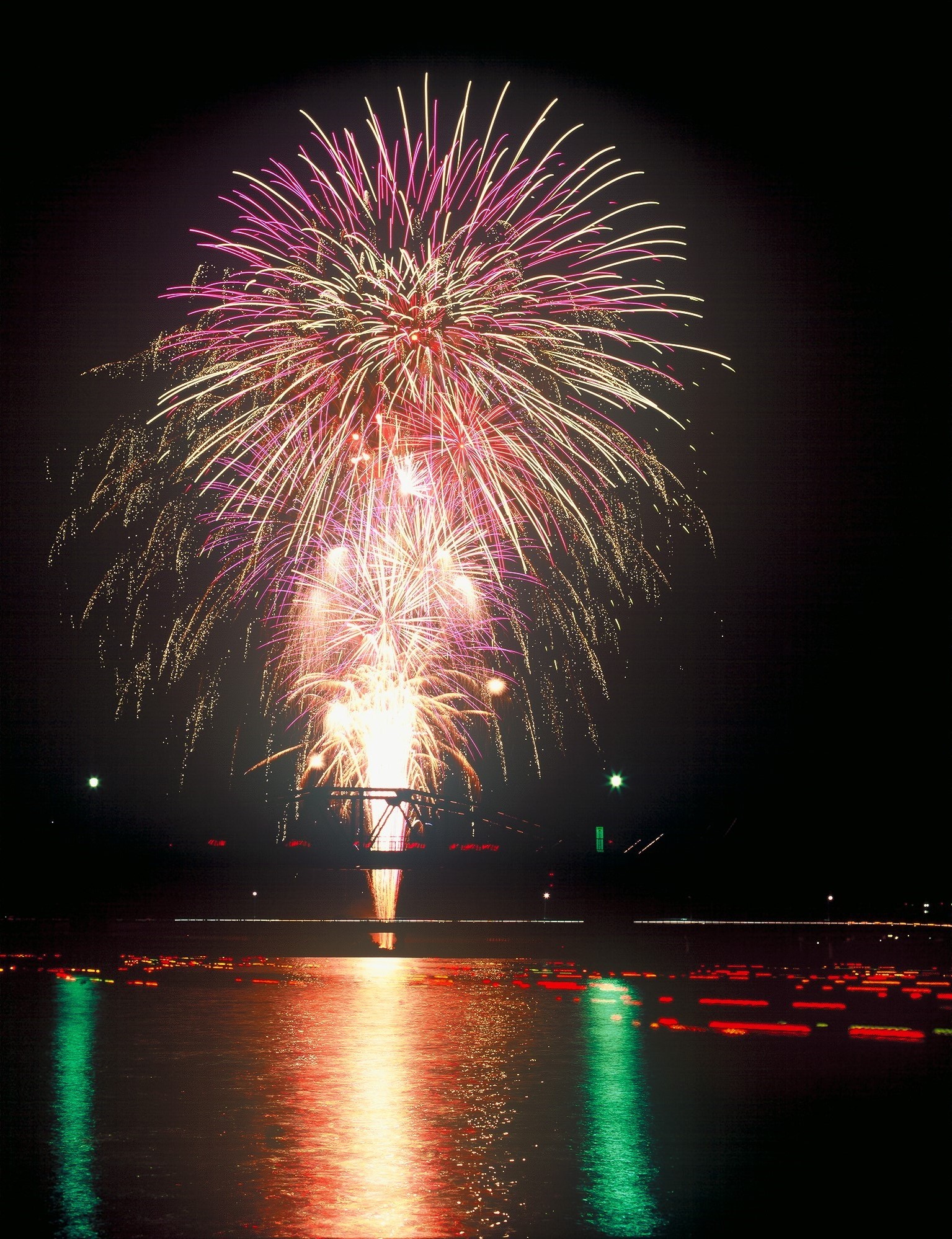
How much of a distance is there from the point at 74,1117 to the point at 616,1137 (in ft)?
10.2

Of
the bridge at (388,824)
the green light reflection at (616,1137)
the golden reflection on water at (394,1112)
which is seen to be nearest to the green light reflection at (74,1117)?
the golden reflection on water at (394,1112)

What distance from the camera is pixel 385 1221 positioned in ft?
17.6

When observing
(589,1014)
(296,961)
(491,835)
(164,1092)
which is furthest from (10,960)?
(491,835)

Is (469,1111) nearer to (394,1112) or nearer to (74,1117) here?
(394,1112)

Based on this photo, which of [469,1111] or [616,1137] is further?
[469,1111]

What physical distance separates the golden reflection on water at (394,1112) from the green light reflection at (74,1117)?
31.5 inches

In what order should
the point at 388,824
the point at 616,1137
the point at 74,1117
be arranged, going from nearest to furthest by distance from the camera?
1. the point at 616,1137
2. the point at 74,1117
3. the point at 388,824

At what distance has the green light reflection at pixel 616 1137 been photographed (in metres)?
5.51

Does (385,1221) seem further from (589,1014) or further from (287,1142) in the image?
(589,1014)

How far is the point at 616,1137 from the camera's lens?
6992 millimetres

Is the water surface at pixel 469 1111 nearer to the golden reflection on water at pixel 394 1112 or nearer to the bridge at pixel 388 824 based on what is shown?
the golden reflection on water at pixel 394 1112

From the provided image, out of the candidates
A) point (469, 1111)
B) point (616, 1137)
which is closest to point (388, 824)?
point (469, 1111)

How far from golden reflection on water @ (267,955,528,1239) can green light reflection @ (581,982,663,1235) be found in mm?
422

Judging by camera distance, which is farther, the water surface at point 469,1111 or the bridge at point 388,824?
the bridge at point 388,824
